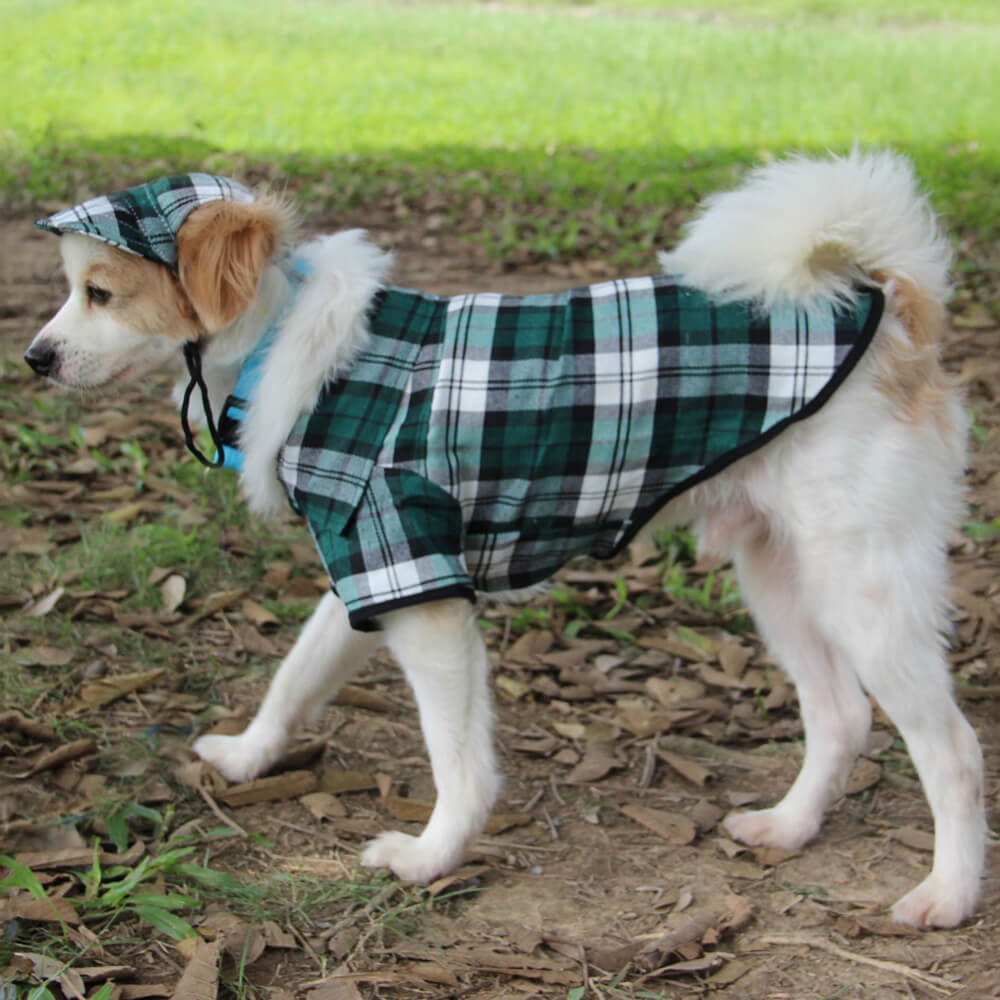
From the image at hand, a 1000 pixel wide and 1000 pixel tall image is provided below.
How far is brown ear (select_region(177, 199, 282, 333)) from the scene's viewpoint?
2857 mm

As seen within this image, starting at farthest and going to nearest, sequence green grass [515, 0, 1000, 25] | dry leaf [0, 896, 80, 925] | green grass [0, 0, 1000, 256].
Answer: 1. green grass [515, 0, 1000, 25]
2. green grass [0, 0, 1000, 256]
3. dry leaf [0, 896, 80, 925]

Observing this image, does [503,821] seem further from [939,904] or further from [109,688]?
[109,688]

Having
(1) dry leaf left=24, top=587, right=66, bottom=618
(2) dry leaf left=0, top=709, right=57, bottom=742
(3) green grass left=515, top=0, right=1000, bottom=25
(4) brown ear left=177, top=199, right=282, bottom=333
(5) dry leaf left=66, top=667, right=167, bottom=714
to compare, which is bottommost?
(5) dry leaf left=66, top=667, right=167, bottom=714

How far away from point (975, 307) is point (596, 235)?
2460mm

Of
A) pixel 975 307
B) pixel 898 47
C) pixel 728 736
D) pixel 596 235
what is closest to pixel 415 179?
pixel 596 235

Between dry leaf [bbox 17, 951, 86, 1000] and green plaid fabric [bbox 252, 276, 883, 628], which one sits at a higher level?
green plaid fabric [bbox 252, 276, 883, 628]

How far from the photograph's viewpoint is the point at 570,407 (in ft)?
9.60

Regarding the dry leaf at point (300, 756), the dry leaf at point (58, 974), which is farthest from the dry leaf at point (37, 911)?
the dry leaf at point (300, 756)

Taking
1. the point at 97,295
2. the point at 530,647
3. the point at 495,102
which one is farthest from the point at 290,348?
the point at 495,102

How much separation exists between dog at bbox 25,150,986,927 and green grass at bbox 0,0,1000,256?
4848 mm

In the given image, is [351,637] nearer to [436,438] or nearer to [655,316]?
[436,438]

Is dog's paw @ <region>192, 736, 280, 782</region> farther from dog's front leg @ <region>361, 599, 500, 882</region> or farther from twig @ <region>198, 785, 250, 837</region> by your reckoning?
dog's front leg @ <region>361, 599, 500, 882</region>

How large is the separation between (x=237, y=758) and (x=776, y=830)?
149 centimetres

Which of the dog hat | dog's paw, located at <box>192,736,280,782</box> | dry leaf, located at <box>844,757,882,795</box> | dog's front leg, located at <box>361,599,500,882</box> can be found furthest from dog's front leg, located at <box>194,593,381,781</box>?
dry leaf, located at <box>844,757,882,795</box>
